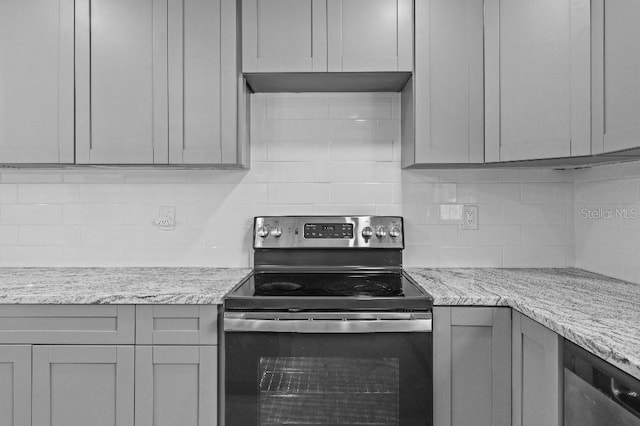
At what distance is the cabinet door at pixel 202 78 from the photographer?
188 centimetres

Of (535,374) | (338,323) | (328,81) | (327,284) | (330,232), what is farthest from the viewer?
(330,232)

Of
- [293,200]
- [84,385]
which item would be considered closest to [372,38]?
[293,200]

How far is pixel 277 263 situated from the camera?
2.15m

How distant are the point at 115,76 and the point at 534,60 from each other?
163 centimetres

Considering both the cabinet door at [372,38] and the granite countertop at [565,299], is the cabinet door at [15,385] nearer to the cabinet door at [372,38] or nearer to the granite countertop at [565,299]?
the granite countertop at [565,299]

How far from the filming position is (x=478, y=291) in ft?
5.38

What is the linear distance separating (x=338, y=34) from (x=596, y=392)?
4.96ft

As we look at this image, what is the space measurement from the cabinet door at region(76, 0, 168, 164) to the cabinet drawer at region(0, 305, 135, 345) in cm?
64

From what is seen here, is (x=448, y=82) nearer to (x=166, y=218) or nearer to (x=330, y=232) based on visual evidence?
(x=330, y=232)

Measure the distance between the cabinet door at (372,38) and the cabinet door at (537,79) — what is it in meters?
0.32

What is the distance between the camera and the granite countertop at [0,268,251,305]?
5.14ft

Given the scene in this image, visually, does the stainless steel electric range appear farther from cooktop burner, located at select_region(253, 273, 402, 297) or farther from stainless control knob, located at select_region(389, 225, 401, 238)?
stainless control knob, located at select_region(389, 225, 401, 238)

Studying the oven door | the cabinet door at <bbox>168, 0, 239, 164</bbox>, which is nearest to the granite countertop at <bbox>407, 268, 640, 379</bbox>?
the oven door

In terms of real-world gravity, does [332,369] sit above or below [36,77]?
below
